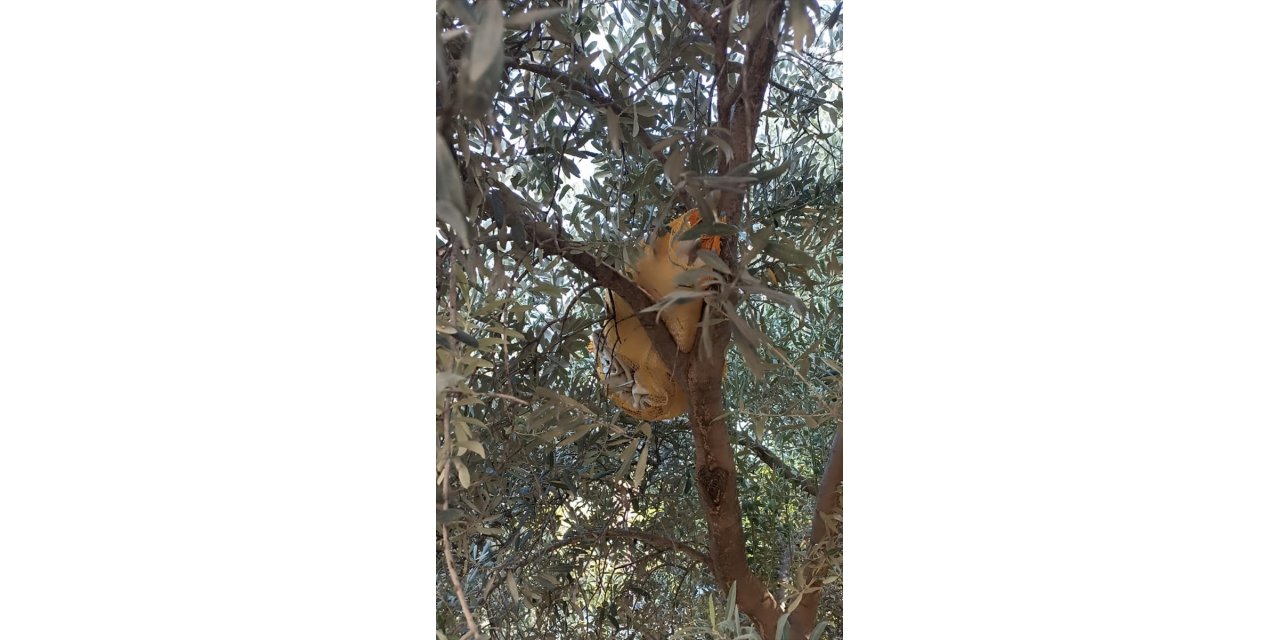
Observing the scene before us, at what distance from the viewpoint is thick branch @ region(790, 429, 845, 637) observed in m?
0.71

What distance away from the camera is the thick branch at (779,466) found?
723mm

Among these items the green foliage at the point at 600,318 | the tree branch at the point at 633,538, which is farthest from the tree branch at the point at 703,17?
the tree branch at the point at 633,538

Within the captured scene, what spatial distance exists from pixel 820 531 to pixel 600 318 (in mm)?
250

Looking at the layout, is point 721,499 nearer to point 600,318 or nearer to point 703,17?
point 600,318

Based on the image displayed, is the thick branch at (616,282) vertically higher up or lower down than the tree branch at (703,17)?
lower down

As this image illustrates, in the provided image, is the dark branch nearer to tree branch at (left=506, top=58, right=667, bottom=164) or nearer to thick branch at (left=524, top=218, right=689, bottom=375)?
thick branch at (left=524, top=218, right=689, bottom=375)

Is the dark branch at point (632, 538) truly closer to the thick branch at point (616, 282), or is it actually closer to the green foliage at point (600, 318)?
the green foliage at point (600, 318)

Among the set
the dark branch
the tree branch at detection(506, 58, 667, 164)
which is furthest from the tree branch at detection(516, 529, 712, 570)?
the tree branch at detection(506, 58, 667, 164)

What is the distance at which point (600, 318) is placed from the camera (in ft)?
2.36
